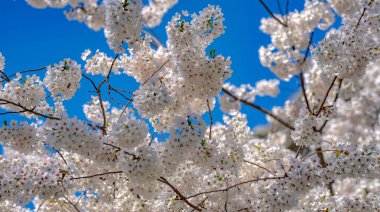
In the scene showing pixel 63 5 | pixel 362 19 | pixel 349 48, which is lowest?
pixel 349 48

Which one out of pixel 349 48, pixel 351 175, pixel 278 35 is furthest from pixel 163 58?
pixel 278 35

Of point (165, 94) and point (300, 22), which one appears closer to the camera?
point (165, 94)

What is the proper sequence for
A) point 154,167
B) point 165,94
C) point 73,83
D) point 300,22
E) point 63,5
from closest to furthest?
point 154,167 → point 165,94 → point 73,83 → point 63,5 → point 300,22

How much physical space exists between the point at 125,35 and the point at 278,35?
9170 mm

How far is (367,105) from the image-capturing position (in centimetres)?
1374

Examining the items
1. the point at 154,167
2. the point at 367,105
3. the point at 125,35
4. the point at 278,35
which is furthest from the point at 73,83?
the point at 367,105

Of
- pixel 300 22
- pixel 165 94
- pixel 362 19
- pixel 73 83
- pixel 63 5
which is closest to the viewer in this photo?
pixel 165 94

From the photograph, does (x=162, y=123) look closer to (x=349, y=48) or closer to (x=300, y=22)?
(x=349, y=48)

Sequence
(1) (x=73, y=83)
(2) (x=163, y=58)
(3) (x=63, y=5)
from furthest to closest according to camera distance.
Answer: (3) (x=63, y=5)
(2) (x=163, y=58)
(1) (x=73, y=83)

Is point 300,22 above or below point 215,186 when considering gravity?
above

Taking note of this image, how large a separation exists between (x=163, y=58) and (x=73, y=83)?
1701mm

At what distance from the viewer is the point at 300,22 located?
1346 centimetres

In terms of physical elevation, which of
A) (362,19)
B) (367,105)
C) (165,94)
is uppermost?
(367,105)

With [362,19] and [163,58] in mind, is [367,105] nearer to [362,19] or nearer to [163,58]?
[362,19]
